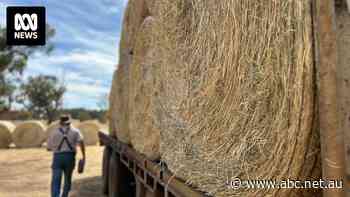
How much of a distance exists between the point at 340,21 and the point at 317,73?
0.84 ft

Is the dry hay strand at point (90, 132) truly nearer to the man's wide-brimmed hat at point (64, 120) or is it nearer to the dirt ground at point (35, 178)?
the dirt ground at point (35, 178)

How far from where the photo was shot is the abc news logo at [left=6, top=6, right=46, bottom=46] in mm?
9258

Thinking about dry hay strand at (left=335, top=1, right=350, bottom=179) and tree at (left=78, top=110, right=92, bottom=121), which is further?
tree at (left=78, top=110, right=92, bottom=121)

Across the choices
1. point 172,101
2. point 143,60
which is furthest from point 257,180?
point 143,60

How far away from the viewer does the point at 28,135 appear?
22438 mm

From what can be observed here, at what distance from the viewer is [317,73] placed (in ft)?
4.49

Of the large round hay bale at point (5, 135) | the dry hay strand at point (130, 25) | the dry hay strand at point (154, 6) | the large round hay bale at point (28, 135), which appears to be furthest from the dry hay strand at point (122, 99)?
the large round hay bale at point (5, 135)

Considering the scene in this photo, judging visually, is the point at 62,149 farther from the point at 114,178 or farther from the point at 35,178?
the point at 35,178

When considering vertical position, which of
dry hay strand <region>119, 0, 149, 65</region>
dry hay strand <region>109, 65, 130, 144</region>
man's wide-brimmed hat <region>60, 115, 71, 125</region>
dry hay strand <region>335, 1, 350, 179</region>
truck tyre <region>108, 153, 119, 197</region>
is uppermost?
dry hay strand <region>119, 0, 149, 65</region>

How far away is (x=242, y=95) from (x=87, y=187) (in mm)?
8612

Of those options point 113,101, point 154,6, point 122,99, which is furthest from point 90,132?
point 154,6

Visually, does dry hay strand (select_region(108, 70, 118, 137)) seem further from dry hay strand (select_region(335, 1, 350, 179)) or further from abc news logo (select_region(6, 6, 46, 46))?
dry hay strand (select_region(335, 1, 350, 179))

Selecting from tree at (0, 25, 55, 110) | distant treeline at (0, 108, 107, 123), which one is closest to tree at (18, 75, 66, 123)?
distant treeline at (0, 108, 107, 123)

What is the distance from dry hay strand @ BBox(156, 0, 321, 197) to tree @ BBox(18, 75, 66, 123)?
59.2 meters
